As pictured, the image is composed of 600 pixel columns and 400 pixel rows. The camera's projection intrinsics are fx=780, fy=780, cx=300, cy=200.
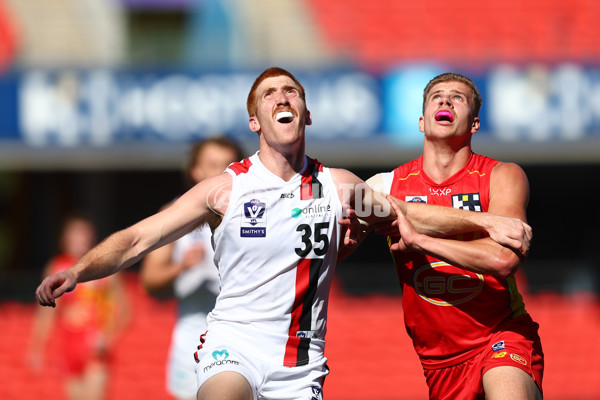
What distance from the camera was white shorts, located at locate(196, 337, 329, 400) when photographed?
371 cm

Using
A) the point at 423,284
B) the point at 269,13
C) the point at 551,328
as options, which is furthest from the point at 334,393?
the point at 269,13

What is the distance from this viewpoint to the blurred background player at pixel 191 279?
5.40 meters

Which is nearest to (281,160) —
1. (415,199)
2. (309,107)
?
(415,199)

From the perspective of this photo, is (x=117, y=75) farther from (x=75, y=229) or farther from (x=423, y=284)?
(x=423, y=284)

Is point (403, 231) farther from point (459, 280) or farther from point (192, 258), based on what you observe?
point (192, 258)

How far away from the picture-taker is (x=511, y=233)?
3.79 metres

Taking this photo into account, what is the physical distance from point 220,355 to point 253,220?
68cm

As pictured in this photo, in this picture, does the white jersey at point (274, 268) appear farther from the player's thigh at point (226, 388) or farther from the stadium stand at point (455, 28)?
the stadium stand at point (455, 28)

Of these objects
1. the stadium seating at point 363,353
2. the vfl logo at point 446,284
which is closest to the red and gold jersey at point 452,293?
the vfl logo at point 446,284

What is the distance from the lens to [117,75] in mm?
13055

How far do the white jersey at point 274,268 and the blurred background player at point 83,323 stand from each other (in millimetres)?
4776

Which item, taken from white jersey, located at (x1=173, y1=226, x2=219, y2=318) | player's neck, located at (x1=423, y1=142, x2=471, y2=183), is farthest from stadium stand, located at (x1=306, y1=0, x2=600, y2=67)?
player's neck, located at (x1=423, y1=142, x2=471, y2=183)

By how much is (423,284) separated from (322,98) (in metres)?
8.81

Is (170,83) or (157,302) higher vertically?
(170,83)
